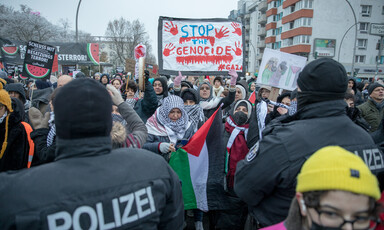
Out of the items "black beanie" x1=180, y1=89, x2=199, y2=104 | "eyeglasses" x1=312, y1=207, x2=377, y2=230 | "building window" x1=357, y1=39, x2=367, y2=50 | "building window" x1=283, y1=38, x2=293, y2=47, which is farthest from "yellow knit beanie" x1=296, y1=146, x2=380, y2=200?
"building window" x1=283, y1=38, x2=293, y2=47

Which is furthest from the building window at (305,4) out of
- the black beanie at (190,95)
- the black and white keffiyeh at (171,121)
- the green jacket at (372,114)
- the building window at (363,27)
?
the black and white keffiyeh at (171,121)

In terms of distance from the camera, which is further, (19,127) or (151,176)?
(19,127)

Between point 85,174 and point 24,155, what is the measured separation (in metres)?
1.94

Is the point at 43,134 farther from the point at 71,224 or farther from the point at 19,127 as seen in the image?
the point at 71,224

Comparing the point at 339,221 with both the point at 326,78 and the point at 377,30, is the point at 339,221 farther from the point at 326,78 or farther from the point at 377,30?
the point at 377,30

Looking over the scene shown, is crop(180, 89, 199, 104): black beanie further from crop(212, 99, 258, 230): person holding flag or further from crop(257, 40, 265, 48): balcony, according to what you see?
crop(257, 40, 265, 48): balcony

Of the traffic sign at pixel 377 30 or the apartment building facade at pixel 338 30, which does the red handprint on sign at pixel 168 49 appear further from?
the apartment building facade at pixel 338 30

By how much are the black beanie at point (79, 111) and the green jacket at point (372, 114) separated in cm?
514

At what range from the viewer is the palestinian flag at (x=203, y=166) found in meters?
3.38

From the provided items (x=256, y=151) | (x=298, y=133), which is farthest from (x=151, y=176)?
(x=298, y=133)

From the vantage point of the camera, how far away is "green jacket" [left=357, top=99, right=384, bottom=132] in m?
4.87

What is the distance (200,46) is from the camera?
4527 mm

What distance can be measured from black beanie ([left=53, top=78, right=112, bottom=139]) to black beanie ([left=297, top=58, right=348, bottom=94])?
4.47ft

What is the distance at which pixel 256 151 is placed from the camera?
184cm
